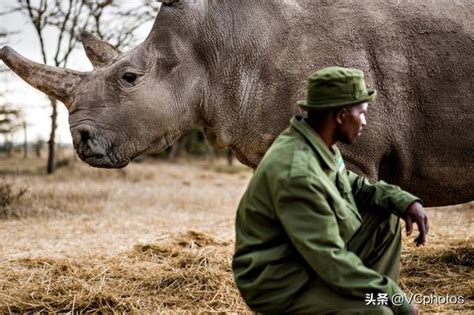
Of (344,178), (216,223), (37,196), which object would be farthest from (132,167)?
(344,178)

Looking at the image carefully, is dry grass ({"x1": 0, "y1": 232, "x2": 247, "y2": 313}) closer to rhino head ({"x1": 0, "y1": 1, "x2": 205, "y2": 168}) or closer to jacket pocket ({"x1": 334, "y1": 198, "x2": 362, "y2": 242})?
rhino head ({"x1": 0, "y1": 1, "x2": 205, "y2": 168})

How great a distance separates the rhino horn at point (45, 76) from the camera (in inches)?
197

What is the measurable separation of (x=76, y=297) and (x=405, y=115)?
8.77 feet

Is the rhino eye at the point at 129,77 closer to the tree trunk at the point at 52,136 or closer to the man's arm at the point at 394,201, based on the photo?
the man's arm at the point at 394,201

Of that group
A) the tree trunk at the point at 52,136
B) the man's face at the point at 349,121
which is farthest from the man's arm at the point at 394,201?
the tree trunk at the point at 52,136

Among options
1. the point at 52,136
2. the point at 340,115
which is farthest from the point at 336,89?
the point at 52,136

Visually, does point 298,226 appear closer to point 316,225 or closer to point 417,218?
point 316,225

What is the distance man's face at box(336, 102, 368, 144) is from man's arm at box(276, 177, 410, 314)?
39 centimetres

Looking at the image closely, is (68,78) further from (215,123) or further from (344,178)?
(344,178)

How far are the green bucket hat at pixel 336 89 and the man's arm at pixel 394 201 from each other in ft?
1.84

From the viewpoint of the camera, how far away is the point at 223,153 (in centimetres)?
3662

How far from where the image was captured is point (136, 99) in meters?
4.86

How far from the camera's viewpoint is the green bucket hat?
118 inches

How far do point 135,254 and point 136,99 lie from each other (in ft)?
7.25
